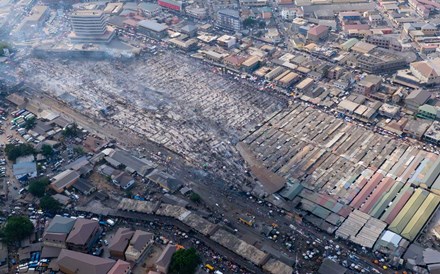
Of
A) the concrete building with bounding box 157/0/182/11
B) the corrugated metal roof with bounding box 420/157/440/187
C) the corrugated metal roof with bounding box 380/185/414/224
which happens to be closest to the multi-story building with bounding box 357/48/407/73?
the corrugated metal roof with bounding box 420/157/440/187

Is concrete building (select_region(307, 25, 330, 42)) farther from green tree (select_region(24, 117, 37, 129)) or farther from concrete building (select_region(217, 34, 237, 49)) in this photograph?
green tree (select_region(24, 117, 37, 129))

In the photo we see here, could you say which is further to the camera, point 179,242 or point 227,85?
point 227,85

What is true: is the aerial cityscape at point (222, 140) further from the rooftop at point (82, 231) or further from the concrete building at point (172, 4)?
the concrete building at point (172, 4)

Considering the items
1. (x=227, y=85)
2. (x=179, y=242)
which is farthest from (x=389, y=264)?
(x=227, y=85)

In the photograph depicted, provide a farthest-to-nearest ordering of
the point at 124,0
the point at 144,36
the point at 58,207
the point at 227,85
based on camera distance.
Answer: the point at 124,0 → the point at 144,36 → the point at 227,85 → the point at 58,207

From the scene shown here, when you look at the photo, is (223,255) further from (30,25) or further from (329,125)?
(30,25)

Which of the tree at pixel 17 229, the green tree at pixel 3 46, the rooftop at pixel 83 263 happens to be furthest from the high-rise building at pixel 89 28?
the rooftop at pixel 83 263

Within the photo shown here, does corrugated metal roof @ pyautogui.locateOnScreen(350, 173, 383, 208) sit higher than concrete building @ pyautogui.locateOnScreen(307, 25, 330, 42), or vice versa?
concrete building @ pyautogui.locateOnScreen(307, 25, 330, 42)
